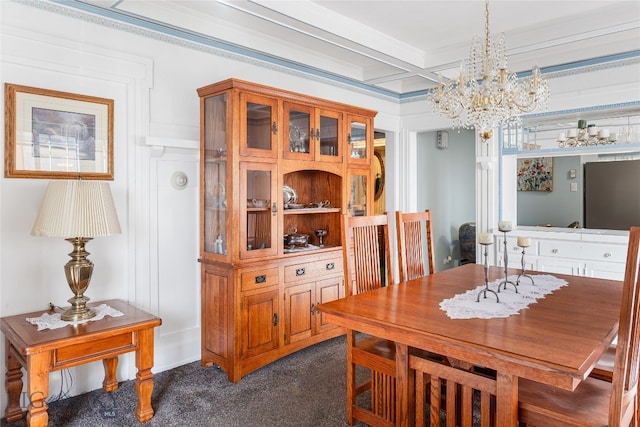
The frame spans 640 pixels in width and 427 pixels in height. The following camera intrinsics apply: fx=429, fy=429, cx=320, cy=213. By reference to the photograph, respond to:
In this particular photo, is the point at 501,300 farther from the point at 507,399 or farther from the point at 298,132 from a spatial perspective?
the point at 298,132

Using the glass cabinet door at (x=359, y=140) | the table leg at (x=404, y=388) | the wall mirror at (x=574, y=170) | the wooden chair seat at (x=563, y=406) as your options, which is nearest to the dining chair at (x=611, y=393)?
the wooden chair seat at (x=563, y=406)

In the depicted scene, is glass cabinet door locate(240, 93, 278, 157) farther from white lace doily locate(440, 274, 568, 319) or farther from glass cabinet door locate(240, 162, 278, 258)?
white lace doily locate(440, 274, 568, 319)

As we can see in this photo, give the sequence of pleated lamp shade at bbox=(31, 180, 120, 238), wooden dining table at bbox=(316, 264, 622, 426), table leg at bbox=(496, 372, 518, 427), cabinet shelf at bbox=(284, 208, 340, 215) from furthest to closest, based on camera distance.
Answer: cabinet shelf at bbox=(284, 208, 340, 215) < pleated lamp shade at bbox=(31, 180, 120, 238) < table leg at bbox=(496, 372, 518, 427) < wooden dining table at bbox=(316, 264, 622, 426)

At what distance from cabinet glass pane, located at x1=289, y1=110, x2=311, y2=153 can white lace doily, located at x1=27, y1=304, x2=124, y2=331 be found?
166cm

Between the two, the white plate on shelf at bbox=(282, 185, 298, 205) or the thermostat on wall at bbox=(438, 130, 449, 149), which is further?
the thermostat on wall at bbox=(438, 130, 449, 149)

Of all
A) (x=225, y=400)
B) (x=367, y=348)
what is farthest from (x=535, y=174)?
(x=225, y=400)

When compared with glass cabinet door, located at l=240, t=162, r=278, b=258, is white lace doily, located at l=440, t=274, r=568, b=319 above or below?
below

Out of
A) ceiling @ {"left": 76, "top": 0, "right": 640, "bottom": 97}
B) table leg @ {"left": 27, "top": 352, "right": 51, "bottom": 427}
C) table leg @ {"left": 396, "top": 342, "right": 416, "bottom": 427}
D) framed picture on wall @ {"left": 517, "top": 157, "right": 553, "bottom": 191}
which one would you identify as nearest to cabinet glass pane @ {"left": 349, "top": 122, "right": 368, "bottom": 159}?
ceiling @ {"left": 76, "top": 0, "right": 640, "bottom": 97}

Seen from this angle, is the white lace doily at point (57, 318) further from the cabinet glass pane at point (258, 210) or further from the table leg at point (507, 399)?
the table leg at point (507, 399)

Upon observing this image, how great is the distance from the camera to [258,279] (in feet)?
10.1

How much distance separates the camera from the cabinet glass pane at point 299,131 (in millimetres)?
3324

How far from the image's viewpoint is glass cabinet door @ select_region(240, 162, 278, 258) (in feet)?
9.80

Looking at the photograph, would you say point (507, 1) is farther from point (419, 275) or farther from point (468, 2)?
point (419, 275)

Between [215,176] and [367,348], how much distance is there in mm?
1617
